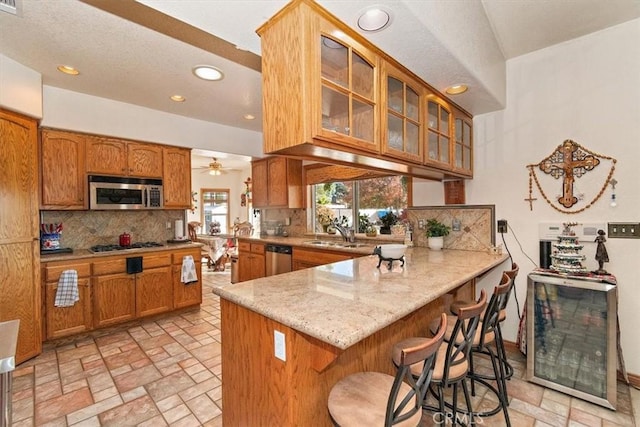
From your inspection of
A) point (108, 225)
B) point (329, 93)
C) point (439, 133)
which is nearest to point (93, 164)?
point (108, 225)

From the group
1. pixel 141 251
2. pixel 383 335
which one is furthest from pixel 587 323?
pixel 141 251

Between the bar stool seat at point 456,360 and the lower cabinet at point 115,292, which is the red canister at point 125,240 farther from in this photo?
the bar stool seat at point 456,360

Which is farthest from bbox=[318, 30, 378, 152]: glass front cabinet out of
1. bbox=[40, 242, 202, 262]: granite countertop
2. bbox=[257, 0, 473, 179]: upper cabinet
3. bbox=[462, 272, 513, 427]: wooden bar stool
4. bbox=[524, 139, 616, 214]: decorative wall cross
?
bbox=[40, 242, 202, 262]: granite countertop

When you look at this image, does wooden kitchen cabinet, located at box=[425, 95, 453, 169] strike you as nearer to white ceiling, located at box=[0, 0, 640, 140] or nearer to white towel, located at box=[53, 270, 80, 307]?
white ceiling, located at box=[0, 0, 640, 140]

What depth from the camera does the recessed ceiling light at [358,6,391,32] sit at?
1.45 meters

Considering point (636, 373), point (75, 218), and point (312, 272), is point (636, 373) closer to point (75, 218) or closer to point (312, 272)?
point (312, 272)

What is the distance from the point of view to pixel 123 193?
3.48m

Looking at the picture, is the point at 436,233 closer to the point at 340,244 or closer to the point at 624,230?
the point at 340,244

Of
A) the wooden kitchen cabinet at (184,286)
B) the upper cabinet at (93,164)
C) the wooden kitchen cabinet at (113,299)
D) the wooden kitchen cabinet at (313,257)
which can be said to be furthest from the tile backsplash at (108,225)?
the wooden kitchen cabinet at (313,257)

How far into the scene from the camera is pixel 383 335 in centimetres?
180

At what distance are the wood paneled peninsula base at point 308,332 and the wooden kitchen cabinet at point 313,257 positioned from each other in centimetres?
143

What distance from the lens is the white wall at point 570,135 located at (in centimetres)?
226

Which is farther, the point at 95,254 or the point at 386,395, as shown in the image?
the point at 95,254

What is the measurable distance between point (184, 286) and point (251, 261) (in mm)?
1213
